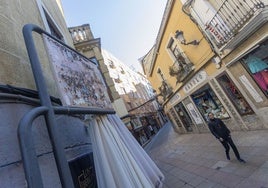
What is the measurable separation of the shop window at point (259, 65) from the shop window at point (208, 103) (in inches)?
113

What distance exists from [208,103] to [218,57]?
349cm

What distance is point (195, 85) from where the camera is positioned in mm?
11547

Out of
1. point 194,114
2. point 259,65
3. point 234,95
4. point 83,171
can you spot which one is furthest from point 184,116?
point 83,171

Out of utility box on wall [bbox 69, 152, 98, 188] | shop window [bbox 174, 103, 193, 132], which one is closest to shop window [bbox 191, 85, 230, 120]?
shop window [bbox 174, 103, 193, 132]

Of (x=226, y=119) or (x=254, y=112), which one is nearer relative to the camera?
(x=254, y=112)

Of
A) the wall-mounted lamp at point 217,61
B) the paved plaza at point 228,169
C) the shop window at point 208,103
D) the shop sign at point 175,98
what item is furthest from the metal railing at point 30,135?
the shop sign at point 175,98

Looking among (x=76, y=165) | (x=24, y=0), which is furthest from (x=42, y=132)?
(x=24, y=0)

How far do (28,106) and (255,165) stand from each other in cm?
563

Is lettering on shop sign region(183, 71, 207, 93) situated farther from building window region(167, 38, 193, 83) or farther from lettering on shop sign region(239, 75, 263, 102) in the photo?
lettering on shop sign region(239, 75, 263, 102)

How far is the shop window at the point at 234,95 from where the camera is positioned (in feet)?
26.9

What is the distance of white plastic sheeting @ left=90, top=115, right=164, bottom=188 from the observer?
2445 mm

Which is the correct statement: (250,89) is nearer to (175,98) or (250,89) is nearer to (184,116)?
(184,116)

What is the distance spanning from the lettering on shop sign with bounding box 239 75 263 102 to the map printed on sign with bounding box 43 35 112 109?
6.65 metres

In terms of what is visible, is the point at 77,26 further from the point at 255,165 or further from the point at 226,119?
the point at 255,165
